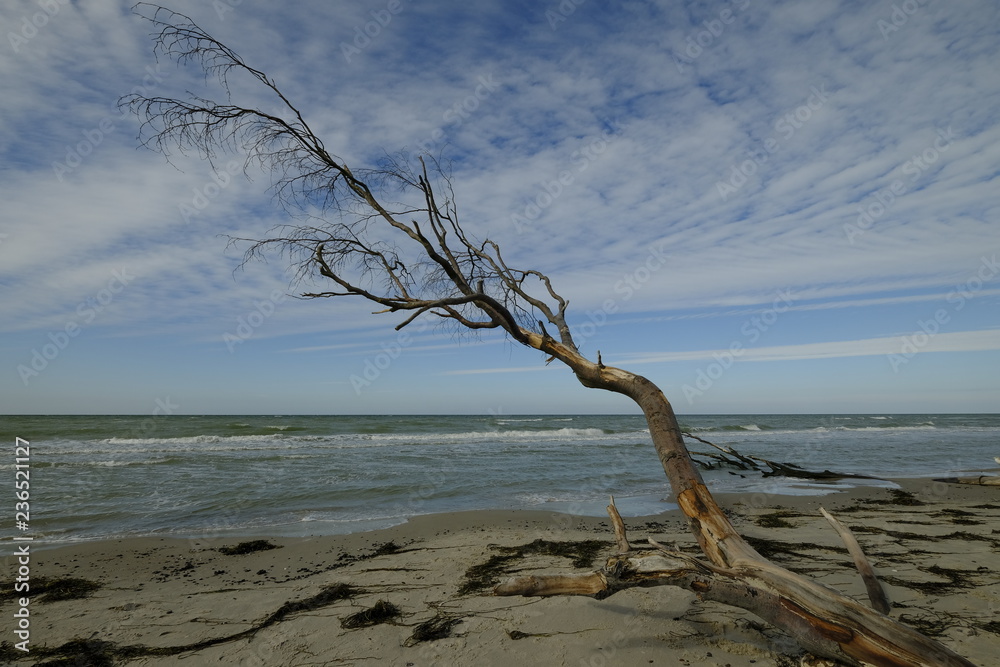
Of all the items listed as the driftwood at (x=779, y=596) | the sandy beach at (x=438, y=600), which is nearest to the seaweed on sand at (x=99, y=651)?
the sandy beach at (x=438, y=600)

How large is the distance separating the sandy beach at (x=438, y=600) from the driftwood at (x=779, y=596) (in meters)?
0.55

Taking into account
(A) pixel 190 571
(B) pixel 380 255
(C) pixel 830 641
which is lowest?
Answer: (A) pixel 190 571

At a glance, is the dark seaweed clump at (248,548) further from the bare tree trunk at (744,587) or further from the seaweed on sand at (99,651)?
the bare tree trunk at (744,587)

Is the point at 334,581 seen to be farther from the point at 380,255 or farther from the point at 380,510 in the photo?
the point at 380,510

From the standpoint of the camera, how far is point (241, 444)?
975 inches

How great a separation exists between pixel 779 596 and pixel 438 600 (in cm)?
288

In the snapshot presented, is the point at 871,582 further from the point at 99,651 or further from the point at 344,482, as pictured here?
the point at 344,482

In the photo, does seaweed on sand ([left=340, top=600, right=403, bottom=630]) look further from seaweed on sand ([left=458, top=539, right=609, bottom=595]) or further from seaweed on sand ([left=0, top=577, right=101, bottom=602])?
seaweed on sand ([left=0, top=577, right=101, bottom=602])

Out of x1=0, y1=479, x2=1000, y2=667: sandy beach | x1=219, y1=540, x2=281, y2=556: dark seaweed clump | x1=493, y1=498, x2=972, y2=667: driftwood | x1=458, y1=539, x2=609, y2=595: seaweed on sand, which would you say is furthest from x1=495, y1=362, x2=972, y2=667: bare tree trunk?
x1=219, y1=540, x2=281, y2=556: dark seaweed clump

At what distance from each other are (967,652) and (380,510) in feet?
27.4

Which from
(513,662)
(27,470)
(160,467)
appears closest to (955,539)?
(513,662)

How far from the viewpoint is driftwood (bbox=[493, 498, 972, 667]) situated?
9.18 feet

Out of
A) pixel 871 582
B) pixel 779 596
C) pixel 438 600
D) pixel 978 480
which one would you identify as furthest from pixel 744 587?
pixel 978 480

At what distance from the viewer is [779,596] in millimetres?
3146
